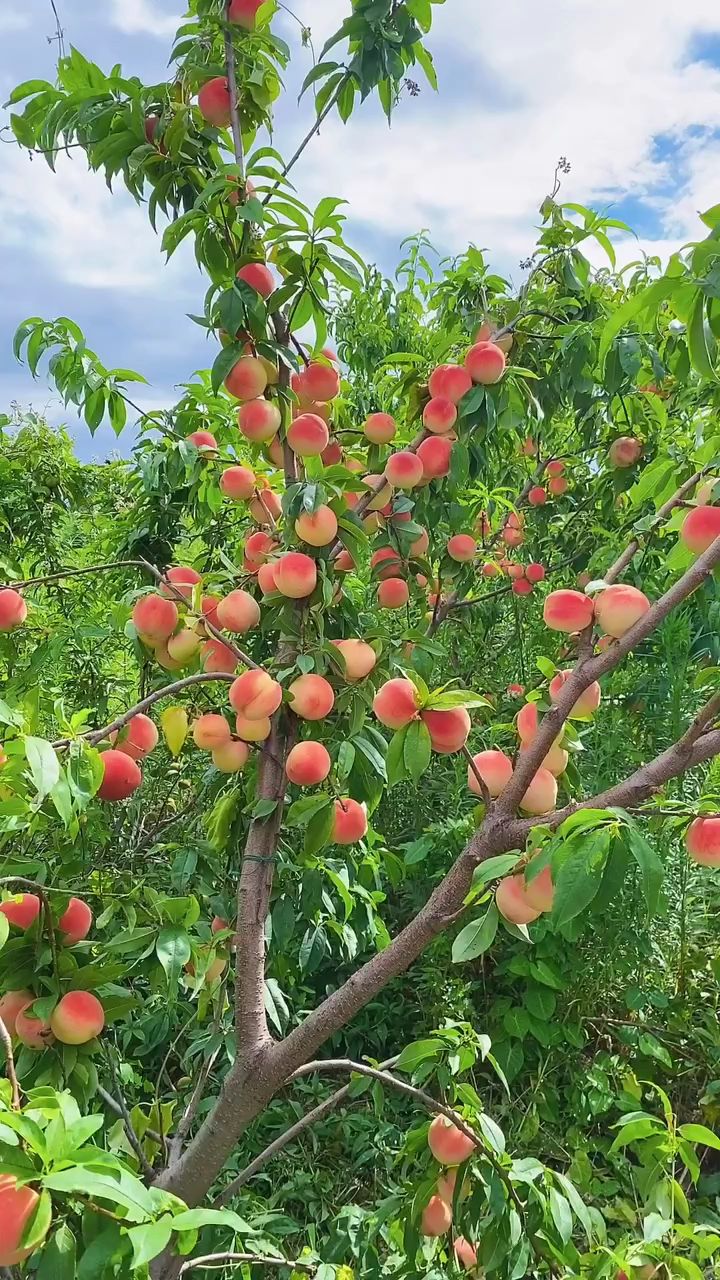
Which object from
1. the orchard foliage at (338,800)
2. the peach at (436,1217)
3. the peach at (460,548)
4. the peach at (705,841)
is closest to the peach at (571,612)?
the orchard foliage at (338,800)

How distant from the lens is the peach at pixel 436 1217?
950mm

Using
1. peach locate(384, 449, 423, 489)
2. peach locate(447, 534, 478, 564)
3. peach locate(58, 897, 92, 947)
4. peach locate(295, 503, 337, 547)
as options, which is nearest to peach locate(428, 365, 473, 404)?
peach locate(384, 449, 423, 489)

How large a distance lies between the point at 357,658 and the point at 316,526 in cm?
18

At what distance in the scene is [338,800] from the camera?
109 centimetres

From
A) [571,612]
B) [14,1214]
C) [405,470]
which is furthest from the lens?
[405,470]

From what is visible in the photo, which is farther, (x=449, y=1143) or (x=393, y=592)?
(x=393, y=592)

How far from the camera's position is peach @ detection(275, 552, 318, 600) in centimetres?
102

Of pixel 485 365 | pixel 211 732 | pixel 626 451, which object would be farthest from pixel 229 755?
pixel 626 451

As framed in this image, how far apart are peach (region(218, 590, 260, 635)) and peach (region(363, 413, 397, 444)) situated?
0.37 m

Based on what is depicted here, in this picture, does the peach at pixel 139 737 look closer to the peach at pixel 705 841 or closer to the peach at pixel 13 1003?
the peach at pixel 13 1003

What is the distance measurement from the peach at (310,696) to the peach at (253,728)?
0.05 m

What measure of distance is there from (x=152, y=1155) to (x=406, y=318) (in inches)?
107

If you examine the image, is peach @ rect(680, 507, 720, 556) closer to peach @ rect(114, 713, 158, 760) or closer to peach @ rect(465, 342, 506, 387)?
peach @ rect(465, 342, 506, 387)

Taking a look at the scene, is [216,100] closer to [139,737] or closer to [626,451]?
[139,737]
